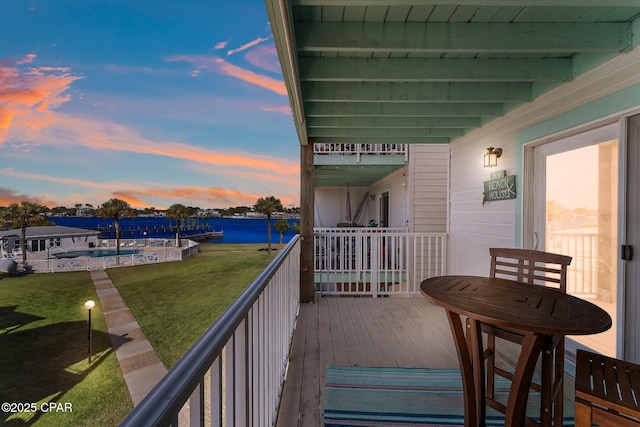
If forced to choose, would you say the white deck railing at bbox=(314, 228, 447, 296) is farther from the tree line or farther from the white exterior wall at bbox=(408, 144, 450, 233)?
the tree line

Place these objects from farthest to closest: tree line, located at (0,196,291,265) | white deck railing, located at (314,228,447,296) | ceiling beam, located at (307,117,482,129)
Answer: tree line, located at (0,196,291,265) < white deck railing, located at (314,228,447,296) < ceiling beam, located at (307,117,482,129)

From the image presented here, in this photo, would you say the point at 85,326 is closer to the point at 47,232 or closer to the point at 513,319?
the point at 47,232

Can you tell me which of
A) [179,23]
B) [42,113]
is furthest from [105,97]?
[179,23]

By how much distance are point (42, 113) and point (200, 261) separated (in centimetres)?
2114

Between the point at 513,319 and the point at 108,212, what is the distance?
36.8 metres

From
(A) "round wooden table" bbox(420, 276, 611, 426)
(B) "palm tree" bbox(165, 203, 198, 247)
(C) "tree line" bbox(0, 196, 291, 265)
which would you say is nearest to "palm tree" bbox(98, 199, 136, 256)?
(C) "tree line" bbox(0, 196, 291, 265)

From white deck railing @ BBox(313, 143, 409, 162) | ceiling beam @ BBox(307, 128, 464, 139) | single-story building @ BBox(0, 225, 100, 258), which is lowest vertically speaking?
single-story building @ BBox(0, 225, 100, 258)

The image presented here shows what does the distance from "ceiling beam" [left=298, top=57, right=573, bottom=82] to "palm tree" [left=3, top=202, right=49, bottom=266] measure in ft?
105

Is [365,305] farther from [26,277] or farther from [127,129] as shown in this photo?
[127,129]

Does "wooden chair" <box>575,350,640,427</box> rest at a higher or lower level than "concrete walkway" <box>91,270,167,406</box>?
higher

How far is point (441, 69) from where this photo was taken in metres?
2.42

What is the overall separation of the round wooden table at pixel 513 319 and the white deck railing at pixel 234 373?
3.23 ft

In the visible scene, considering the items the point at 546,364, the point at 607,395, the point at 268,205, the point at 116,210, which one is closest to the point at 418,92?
the point at 546,364

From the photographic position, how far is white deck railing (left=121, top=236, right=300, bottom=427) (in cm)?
50
